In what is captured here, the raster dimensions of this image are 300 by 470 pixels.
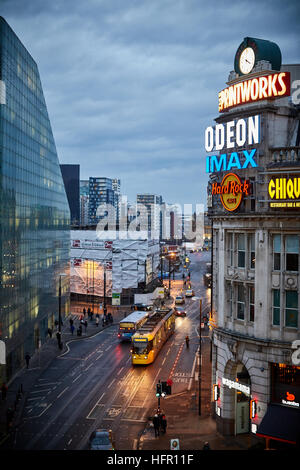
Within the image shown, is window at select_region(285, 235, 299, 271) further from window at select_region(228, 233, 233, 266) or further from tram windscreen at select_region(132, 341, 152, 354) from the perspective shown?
tram windscreen at select_region(132, 341, 152, 354)

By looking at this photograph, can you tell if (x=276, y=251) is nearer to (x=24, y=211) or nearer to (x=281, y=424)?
(x=281, y=424)

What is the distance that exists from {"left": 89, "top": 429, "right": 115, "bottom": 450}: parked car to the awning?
8.92 m

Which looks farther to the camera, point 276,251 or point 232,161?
point 232,161

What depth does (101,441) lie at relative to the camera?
30000 millimetres

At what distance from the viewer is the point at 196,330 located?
70500 millimetres

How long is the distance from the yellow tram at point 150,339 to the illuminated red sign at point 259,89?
26700 millimetres

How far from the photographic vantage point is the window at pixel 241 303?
110 feet

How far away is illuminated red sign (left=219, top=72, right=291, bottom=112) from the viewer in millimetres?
32188

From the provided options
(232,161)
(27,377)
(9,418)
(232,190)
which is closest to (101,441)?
(9,418)

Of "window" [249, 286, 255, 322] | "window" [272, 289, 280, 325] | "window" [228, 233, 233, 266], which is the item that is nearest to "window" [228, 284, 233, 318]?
"window" [228, 233, 233, 266]

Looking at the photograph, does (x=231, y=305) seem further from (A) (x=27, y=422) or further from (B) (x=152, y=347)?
(B) (x=152, y=347)

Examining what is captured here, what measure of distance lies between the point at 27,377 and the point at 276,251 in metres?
28.7

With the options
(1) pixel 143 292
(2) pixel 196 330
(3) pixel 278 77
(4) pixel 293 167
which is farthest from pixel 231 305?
(1) pixel 143 292
